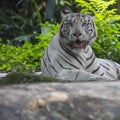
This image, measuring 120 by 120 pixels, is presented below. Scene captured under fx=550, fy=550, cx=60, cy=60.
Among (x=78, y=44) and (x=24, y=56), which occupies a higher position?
(x=78, y=44)

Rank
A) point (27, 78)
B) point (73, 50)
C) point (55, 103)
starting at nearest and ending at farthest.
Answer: point (55, 103), point (27, 78), point (73, 50)

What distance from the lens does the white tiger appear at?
7660 millimetres

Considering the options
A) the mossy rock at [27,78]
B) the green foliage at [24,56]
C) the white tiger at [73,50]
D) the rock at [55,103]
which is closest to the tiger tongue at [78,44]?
the white tiger at [73,50]

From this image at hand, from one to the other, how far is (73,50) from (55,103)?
4812 millimetres

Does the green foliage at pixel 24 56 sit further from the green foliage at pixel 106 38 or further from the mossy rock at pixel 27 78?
the mossy rock at pixel 27 78

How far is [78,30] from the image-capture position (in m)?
7.64

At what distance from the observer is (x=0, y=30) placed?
14414 millimetres

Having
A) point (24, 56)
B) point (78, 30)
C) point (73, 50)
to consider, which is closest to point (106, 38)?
point (24, 56)

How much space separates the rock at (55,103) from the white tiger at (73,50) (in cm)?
443

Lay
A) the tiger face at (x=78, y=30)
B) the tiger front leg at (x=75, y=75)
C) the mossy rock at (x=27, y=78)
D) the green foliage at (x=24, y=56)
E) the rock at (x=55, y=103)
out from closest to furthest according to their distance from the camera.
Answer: the rock at (x=55, y=103) → the mossy rock at (x=27, y=78) → the tiger front leg at (x=75, y=75) → the tiger face at (x=78, y=30) → the green foliage at (x=24, y=56)

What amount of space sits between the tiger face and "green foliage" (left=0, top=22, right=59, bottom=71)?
5.30 feet

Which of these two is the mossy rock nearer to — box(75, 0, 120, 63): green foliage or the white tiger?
the white tiger

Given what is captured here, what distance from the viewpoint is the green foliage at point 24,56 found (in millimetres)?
9492

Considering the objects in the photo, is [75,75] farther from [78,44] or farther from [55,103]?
[55,103]
